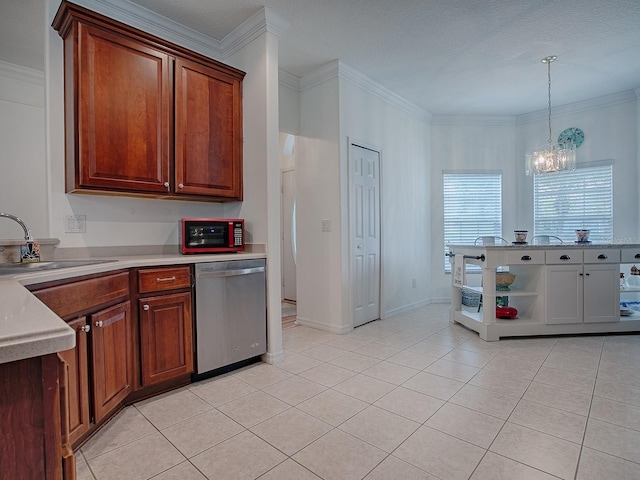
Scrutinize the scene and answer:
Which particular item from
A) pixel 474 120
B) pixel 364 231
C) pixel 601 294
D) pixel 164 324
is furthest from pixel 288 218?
pixel 601 294

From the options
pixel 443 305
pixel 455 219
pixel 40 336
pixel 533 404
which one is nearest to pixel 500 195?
pixel 455 219

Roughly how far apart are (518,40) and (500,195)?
2.58 m

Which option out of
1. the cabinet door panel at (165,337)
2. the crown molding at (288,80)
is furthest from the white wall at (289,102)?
the cabinet door panel at (165,337)

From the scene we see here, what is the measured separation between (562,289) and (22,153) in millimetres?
4697

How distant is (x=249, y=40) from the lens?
2939mm

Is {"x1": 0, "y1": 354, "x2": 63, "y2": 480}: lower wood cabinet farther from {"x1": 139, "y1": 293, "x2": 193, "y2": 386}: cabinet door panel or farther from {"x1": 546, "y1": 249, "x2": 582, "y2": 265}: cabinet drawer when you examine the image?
{"x1": 546, "y1": 249, "x2": 582, "y2": 265}: cabinet drawer

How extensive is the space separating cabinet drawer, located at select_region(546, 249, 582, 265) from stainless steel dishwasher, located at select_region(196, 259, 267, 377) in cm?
282

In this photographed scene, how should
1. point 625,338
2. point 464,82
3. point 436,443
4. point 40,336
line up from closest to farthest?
point 40,336, point 436,443, point 625,338, point 464,82

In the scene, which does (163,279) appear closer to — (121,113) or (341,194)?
(121,113)

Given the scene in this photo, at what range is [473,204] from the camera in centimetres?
536

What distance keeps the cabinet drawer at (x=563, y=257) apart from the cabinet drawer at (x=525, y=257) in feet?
0.26

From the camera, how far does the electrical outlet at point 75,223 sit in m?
2.35

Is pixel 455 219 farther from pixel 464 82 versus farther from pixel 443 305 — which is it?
pixel 464 82

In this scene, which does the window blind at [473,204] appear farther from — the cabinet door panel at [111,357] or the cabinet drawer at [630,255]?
the cabinet door panel at [111,357]
